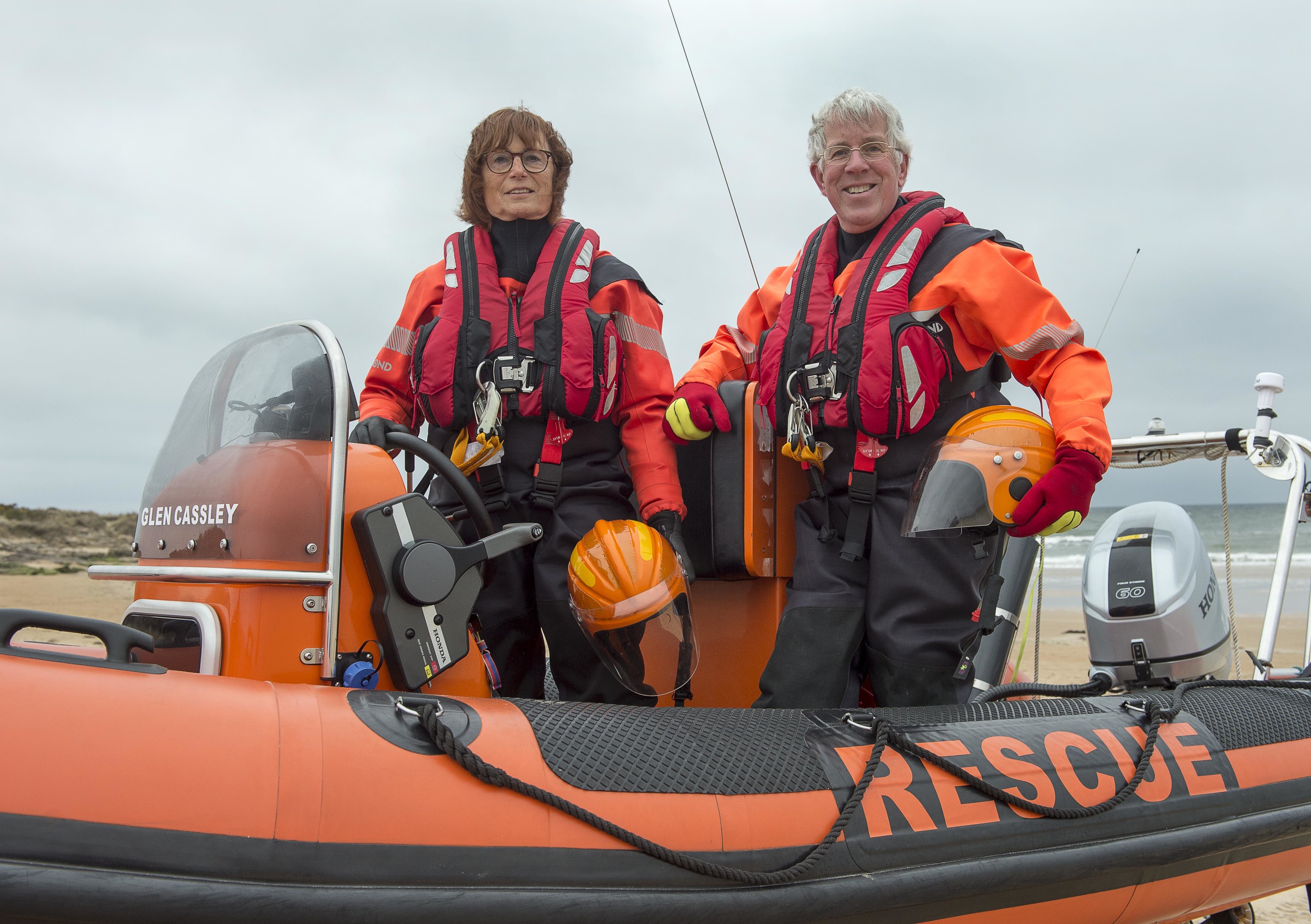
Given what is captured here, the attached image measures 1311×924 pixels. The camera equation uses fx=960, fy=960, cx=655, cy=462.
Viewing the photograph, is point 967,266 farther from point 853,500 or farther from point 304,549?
point 304,549

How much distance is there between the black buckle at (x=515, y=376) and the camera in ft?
7.29

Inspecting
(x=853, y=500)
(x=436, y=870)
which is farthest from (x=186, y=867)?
(x=853, y=500)

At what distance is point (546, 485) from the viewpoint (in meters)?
2.24

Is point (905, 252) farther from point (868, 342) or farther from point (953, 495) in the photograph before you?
point (953, 495)

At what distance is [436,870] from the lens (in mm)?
1377

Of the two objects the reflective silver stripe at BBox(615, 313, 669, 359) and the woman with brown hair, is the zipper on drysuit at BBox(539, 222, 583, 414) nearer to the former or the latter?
the woman with brown hair

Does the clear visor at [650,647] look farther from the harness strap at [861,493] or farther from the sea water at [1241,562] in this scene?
the sea water at [1241,562]

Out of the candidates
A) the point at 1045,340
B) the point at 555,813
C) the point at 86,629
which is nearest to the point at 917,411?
the point at 1045,340

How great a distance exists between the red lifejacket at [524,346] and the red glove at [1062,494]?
38.0 inches

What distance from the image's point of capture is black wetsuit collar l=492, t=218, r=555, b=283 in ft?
7.98

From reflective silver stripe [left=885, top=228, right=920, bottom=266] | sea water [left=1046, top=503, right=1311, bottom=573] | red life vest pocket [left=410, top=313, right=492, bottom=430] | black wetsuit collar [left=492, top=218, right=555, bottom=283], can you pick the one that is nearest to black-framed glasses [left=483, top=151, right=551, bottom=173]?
black wetsuit collar [left=492, top=218, right=555, bottom=283]

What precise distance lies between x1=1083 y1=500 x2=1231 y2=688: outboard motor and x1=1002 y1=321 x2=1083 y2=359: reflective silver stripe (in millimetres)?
985

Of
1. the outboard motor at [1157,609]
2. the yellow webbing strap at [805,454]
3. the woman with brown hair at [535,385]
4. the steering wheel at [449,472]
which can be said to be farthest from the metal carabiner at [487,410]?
the outboard motor at [1157,609]

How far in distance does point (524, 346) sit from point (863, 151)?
0.94 metres
